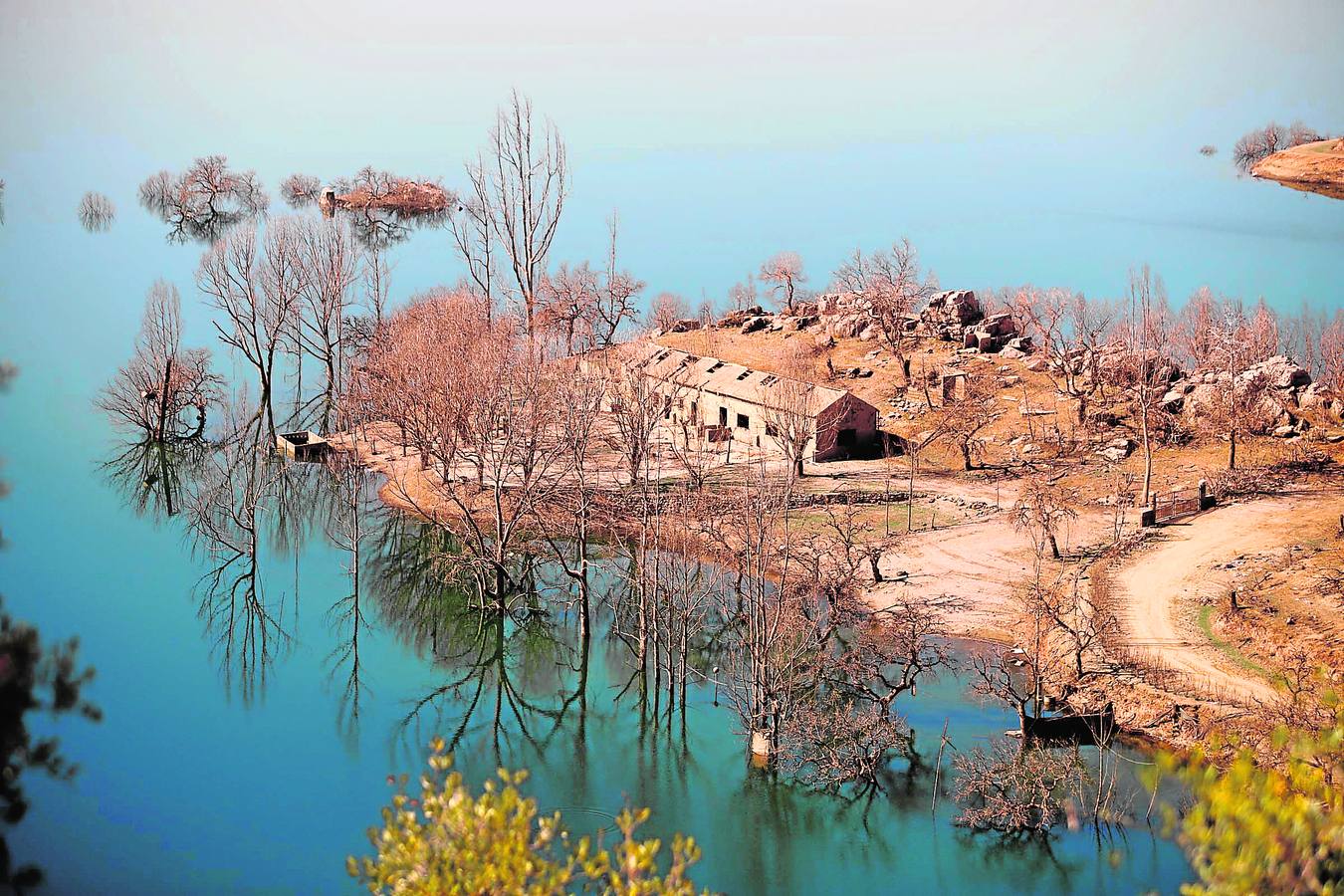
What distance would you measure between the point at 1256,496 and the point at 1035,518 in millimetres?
8217

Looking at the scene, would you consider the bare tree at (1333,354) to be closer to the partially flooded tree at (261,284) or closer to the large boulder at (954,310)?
the large boulder at (954,310)

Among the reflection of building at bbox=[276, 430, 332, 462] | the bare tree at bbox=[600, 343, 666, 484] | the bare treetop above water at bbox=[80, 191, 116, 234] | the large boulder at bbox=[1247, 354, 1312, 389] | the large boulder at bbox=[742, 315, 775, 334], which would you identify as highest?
the bare treetop above water at bbox=[80, 191, 116, 234]

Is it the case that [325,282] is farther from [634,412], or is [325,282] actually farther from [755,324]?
[634,412]

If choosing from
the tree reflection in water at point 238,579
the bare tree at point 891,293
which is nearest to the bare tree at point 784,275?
the bare tree at point 891,293

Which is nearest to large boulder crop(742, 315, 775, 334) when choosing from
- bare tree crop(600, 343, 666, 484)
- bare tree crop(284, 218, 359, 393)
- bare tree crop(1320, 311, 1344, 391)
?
bare tree crop(600, 343, 666, 484)

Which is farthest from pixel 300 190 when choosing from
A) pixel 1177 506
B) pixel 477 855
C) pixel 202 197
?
pixel 477 855

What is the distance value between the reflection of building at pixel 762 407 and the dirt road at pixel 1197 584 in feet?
39.6

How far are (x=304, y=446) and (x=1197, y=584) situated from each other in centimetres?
3282

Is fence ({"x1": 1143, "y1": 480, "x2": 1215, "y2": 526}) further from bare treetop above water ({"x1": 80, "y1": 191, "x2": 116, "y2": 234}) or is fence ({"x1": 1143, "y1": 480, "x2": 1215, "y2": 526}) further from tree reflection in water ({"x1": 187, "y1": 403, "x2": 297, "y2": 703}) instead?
bare treetop above water ({"x1": 80, "y1": 191, "x2": 116, "y2": 234})

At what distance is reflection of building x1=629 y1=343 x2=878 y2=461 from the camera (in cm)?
4638

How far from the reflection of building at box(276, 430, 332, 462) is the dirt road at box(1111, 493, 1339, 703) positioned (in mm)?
30049

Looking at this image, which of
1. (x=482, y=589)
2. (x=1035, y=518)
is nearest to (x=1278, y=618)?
(x=1035, y=518)

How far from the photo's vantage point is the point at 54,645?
35.2 meters

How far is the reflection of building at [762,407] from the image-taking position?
4638 centimetres
